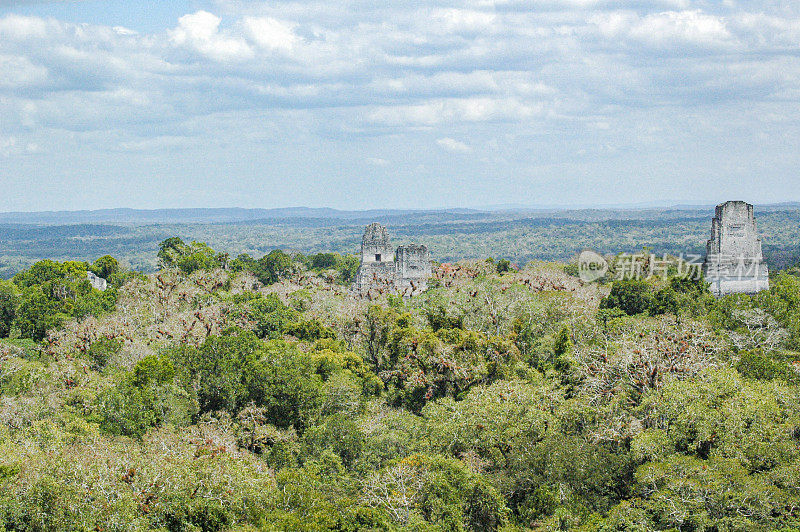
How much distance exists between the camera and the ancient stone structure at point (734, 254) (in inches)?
1645

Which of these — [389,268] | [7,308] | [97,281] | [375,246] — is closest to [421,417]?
[389,268]

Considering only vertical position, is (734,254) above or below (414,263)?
above

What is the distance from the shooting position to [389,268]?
169 feet

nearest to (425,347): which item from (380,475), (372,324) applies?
(372,324)

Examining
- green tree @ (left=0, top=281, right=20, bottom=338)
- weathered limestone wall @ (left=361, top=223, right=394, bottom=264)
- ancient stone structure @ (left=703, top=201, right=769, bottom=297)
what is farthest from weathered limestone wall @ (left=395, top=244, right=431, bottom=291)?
green tree @ (left=0, top=281, right=20, bottom=338)

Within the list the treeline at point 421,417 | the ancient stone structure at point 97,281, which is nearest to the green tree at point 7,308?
the treeline at point 421,417

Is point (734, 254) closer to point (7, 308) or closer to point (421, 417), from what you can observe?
point (421, 417)

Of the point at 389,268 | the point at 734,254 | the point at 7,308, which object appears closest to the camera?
the point at 734,254

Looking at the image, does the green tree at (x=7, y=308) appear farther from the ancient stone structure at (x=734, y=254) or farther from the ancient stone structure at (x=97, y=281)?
the ancient stone structure at (x=734, y=254)

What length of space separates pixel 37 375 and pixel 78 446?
8471mm

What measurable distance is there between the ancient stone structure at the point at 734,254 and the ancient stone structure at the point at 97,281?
121ft

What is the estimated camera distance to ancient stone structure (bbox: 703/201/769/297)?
137 feet

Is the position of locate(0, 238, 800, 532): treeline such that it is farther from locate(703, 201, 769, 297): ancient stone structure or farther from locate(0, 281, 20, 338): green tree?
locate(0, 281, 20, 338): green tree

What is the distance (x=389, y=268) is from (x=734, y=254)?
1958 cm
